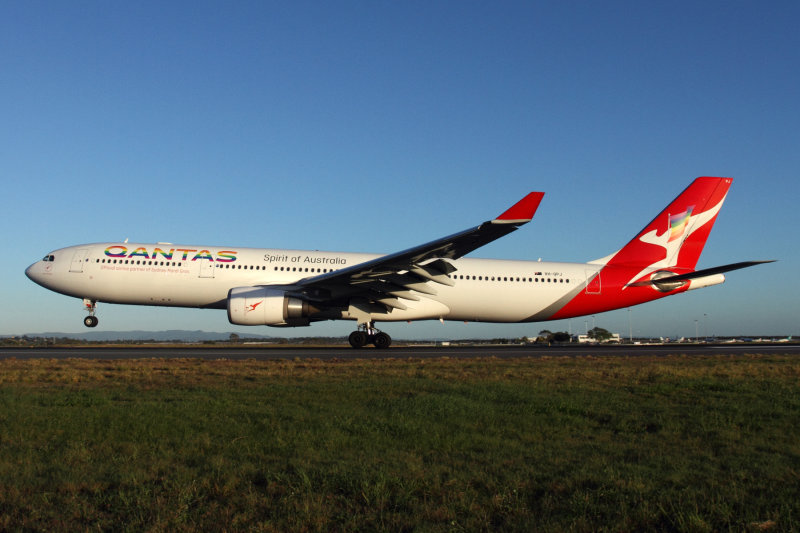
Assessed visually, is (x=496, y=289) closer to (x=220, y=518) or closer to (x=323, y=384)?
(x=323, y=384)

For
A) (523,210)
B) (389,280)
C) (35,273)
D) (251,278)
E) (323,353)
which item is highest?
(523,210)

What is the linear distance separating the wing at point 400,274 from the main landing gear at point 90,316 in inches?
366

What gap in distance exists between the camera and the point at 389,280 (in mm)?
21484

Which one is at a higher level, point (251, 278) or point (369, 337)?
point (251, 278)

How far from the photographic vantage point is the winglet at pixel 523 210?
1594 cm

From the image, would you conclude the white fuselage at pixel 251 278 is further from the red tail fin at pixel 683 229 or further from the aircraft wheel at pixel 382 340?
the red tail fin at pixel 683 229

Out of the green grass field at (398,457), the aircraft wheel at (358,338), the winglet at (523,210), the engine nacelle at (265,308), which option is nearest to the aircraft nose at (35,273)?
the engine nacelle at (265,308)

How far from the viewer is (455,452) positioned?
5.46 meters

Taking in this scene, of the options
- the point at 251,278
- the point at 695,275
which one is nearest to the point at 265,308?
the point at 251,278

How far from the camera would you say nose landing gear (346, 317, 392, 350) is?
77.4 feet

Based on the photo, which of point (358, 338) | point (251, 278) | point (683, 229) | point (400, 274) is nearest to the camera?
point (400, 274)

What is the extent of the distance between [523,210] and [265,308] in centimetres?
1000

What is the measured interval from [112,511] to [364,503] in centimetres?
165

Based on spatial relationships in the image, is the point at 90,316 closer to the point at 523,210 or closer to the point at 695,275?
the point at 523,210
